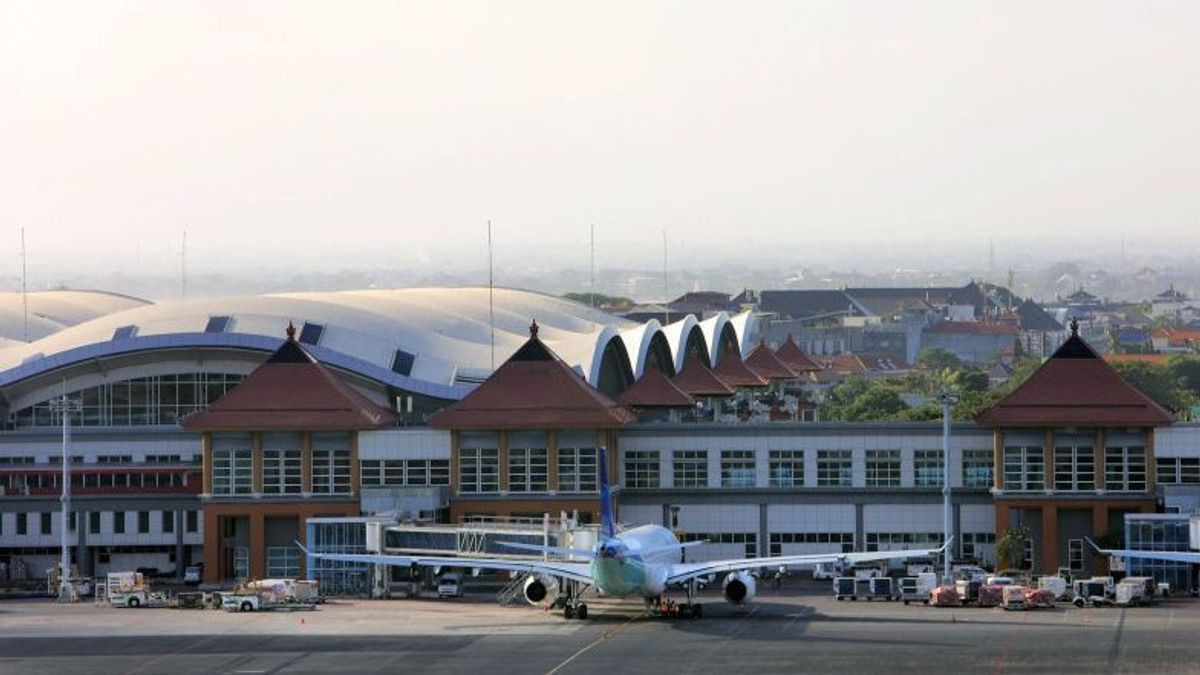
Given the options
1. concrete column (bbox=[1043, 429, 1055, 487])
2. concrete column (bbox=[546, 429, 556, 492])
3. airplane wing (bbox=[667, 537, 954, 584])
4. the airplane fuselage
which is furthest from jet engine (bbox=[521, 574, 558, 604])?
concrete column (bbox=[1043, 429, 1055, 487])

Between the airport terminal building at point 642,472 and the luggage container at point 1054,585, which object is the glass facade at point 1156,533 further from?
the luggage container at point 1054,585

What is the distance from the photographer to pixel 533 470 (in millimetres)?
149250

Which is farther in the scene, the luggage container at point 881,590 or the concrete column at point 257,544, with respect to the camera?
the concrete column at point 257,544

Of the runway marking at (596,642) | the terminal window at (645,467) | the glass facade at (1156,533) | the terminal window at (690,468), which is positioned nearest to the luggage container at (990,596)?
the glass facade at (1156,533)

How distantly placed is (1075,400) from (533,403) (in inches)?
1123

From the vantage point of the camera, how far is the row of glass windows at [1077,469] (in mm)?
144125

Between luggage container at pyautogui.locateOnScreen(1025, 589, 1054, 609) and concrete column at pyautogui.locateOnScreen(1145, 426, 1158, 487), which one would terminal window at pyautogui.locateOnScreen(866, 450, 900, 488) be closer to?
concrete column at pyautogui.locateOnScreen(1145, 426, 1158, 487)

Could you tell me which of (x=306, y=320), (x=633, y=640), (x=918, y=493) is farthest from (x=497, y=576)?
(x=306, y=320)

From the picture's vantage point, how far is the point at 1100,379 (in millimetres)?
145500

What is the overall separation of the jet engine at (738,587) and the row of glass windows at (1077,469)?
24470 mm

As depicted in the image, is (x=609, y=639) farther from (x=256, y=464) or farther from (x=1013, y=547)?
(x=256, y=464)

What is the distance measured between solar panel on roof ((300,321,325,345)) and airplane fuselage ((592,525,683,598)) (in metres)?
69.9

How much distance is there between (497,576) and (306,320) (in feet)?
181

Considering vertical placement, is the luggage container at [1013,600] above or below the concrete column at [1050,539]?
below
